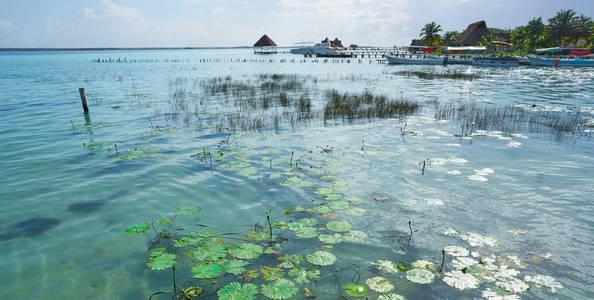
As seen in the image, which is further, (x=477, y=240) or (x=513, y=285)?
(x=477, y=240)

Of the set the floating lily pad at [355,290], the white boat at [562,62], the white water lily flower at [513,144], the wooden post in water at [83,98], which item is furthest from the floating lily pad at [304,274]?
the white boat at [562,62]

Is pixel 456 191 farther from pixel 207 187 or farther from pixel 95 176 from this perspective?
pixel 95 176

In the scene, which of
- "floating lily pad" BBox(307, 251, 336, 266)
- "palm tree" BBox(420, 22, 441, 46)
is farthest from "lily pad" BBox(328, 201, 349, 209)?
"palm tree" BBox(420, 22, 441, 46)

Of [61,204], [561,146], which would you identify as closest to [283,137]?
[61,204]

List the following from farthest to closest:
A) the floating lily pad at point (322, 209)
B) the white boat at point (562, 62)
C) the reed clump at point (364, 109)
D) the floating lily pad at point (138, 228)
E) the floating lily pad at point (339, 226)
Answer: the white boat at point (562, 62), the reed clump at point (364, 109), the floating lily pad at point (322, 209), the floating lily pad at point (138, 228), the floating lily pad at point (339, 226)

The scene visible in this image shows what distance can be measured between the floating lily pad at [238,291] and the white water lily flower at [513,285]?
306 centimetres

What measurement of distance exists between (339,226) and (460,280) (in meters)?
1.89

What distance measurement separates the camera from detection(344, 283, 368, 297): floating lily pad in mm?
3561

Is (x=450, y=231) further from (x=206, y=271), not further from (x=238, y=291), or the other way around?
(x=206, y=271)

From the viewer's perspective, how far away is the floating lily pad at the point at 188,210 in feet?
18.5

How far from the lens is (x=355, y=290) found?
3.62 meters

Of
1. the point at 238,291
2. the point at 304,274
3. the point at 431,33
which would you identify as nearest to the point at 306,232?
the point at 304,274

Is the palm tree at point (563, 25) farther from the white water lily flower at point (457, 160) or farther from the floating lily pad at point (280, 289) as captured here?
the floating lily pad at point (280, 289)

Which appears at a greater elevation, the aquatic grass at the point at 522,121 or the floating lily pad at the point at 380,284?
the aquatic grass at the point at 522,121
